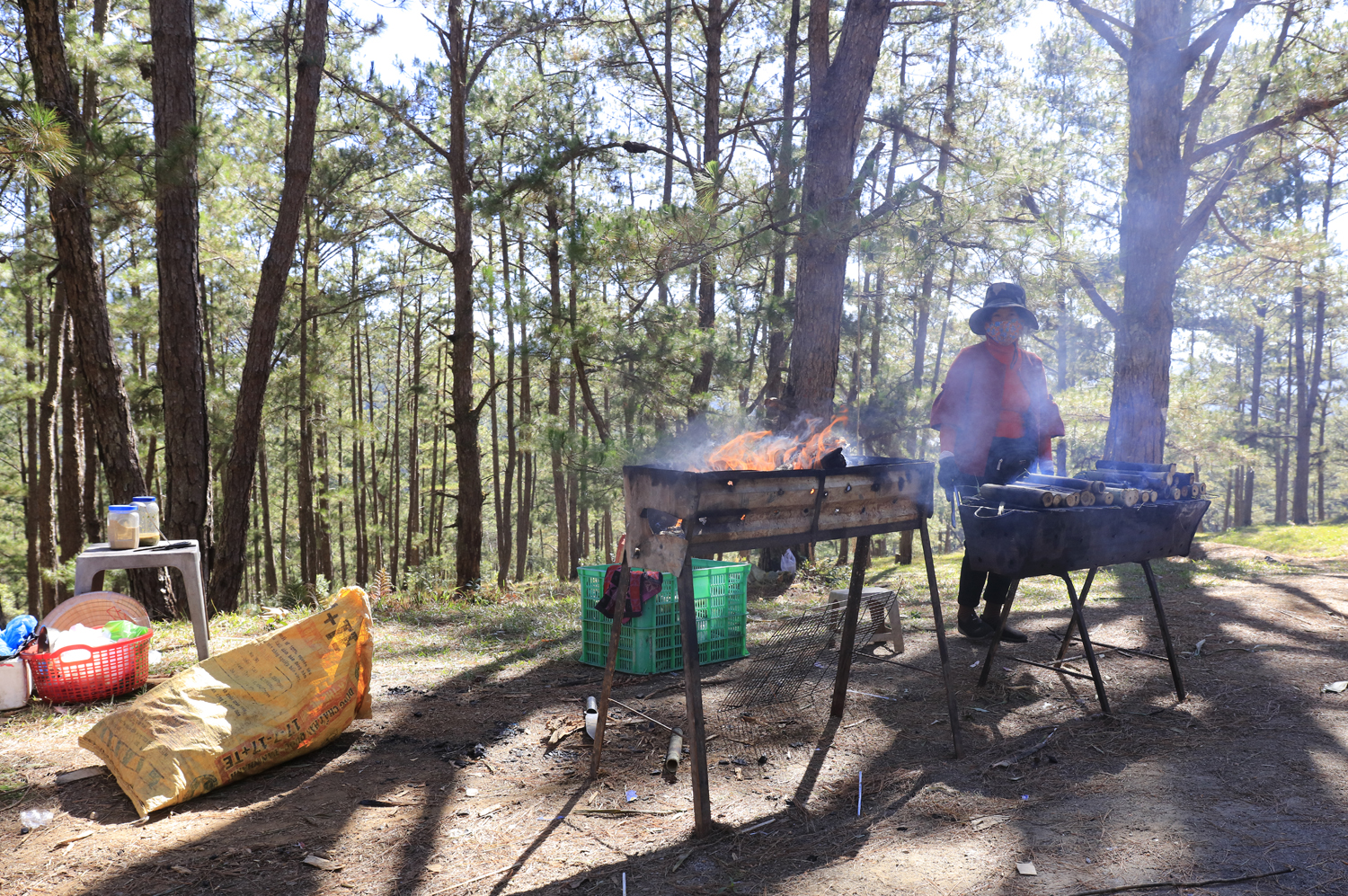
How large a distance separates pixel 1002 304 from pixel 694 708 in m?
2.98

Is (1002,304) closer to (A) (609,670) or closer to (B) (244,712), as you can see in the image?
(A) (609,670)

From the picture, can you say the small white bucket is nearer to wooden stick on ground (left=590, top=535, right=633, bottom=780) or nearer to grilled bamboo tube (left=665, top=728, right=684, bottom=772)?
wooden stick on ground (left=590, top=535, right=633, bottom=780)

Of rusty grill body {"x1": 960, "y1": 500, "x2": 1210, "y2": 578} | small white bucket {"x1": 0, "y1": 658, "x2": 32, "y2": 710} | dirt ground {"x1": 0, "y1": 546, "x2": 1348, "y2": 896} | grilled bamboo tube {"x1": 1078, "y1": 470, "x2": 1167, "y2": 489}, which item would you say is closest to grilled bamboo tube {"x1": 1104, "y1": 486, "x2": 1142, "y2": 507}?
rusty grill body {"x1": 960, "y1": 500, "x2": 1210, "y2": 578}

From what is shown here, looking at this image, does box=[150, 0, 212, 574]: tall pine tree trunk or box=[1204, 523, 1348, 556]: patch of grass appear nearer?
box=[150, 0, 212, 574]: tall pine tree trunk

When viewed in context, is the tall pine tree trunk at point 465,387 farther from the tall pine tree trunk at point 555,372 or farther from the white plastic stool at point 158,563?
the white plastic stool at point 158,563

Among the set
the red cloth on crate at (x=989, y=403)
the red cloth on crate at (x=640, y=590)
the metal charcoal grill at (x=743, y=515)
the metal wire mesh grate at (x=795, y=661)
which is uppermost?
the red cloth on crate at (x=989, y=403)

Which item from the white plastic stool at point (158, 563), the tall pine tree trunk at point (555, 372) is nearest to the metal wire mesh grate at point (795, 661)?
the white plastic stool at point (158, 563)

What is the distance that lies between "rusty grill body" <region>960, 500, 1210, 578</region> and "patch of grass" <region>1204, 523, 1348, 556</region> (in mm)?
14698

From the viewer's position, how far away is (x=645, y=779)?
320 cm

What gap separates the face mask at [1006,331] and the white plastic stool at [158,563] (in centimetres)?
467

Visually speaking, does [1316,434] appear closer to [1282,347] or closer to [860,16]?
[1282,347]

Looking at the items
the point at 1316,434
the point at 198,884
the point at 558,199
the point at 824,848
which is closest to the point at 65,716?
the point at 198,884

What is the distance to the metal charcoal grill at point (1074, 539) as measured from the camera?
10.8ft

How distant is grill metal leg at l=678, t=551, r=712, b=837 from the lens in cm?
266
